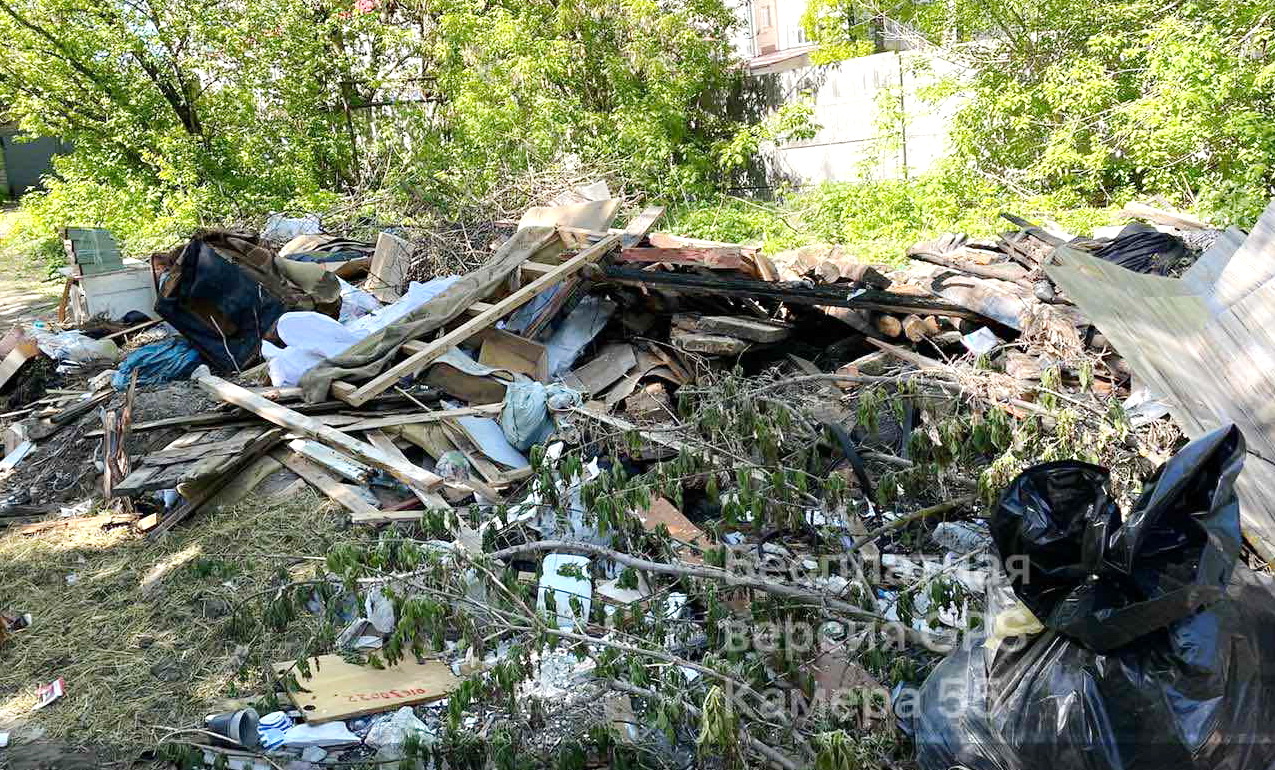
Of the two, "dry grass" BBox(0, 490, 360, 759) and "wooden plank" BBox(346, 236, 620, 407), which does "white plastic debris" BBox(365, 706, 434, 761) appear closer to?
"dry grass" BBox(0, 490, 360, 759)

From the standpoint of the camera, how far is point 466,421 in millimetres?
5684

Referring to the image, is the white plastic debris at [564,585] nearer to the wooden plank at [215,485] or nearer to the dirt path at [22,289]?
the wooden plank at [215,485]

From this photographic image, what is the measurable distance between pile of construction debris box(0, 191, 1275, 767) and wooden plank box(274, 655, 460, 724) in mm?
12

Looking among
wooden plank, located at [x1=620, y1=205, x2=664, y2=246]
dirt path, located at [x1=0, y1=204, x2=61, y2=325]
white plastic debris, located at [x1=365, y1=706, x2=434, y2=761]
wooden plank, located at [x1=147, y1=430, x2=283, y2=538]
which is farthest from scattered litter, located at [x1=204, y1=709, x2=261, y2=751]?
dirt path, located at [x1=0, y1=204, x2=61, y2=325]

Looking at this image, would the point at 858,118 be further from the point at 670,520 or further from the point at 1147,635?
the point at 1147,635

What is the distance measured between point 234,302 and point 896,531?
5083mm

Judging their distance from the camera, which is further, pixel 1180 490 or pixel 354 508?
pixel 354 508

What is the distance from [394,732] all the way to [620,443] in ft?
6.55

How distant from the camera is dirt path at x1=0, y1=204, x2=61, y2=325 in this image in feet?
36.0

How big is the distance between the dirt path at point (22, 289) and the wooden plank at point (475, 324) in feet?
21.7

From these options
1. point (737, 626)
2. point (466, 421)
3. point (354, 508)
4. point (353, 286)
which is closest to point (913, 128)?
point (353, 286)

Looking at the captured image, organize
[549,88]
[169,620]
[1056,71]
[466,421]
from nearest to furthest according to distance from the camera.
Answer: [169,620] → [466,421] → [1056,71] → [549,88]

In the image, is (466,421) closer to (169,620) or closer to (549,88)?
(169,620)

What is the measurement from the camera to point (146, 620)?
4441mm
